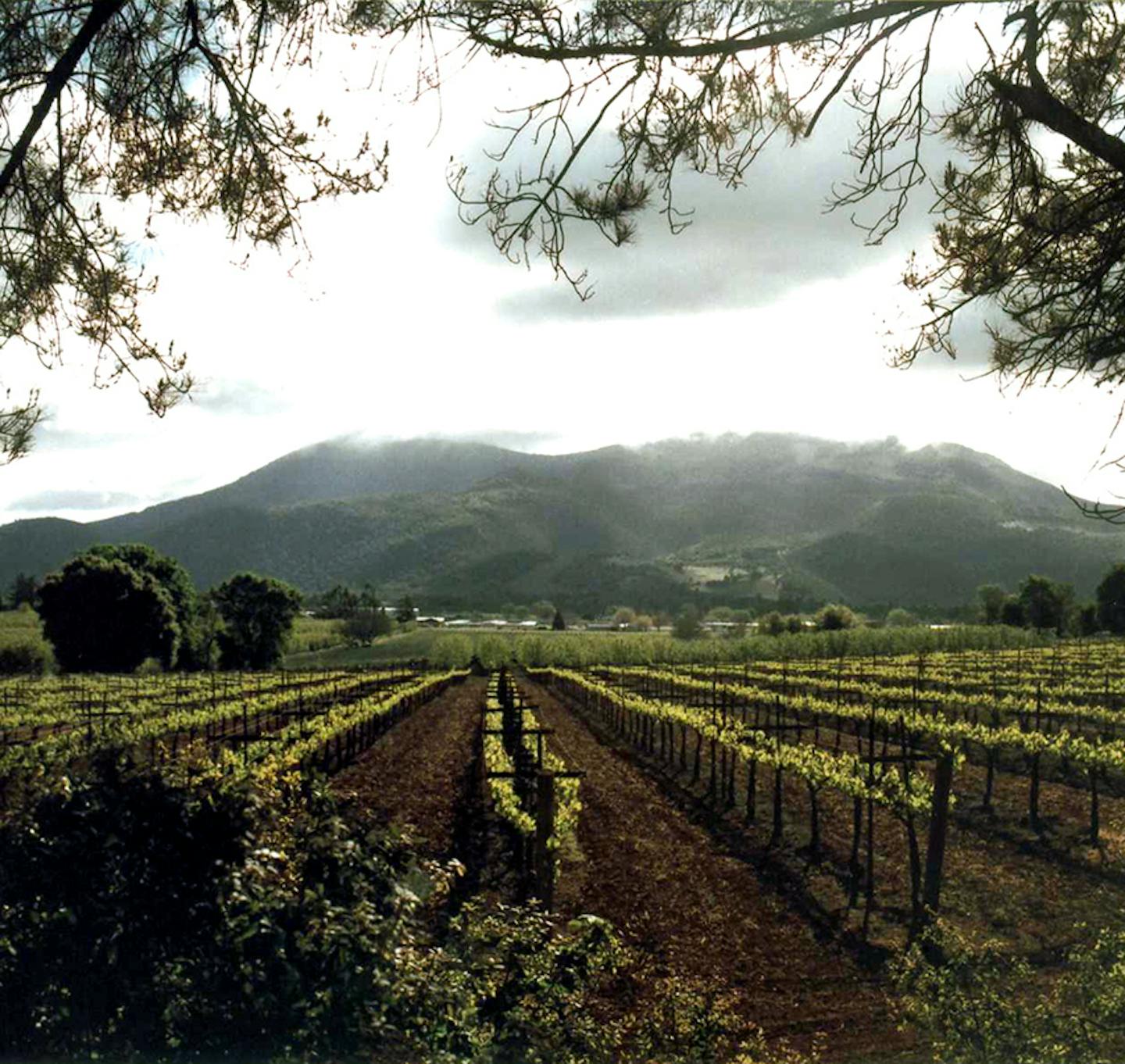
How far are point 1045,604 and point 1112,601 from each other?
11.7 m

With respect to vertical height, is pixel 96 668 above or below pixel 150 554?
below

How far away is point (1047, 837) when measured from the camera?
12.6 metres

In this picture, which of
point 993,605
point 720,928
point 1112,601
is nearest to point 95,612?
point 720,928

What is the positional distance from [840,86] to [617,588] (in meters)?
150

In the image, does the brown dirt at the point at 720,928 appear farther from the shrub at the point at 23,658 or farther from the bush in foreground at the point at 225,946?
the shrub at the point at 23,658

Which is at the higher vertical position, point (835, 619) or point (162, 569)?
point (162, 569)

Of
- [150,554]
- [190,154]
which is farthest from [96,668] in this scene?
[190,154]

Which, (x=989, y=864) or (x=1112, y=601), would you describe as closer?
(x=989, y=864)

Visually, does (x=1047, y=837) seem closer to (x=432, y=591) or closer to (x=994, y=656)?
(x=994, y=656)

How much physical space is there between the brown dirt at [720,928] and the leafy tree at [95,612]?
1523 inches

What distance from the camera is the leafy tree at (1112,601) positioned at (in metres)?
54.6

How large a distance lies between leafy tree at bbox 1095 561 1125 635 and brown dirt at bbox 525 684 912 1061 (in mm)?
47581

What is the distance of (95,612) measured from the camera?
47250 millimetres

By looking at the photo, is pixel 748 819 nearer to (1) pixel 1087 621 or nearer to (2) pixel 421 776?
(2) pixel 421 776
